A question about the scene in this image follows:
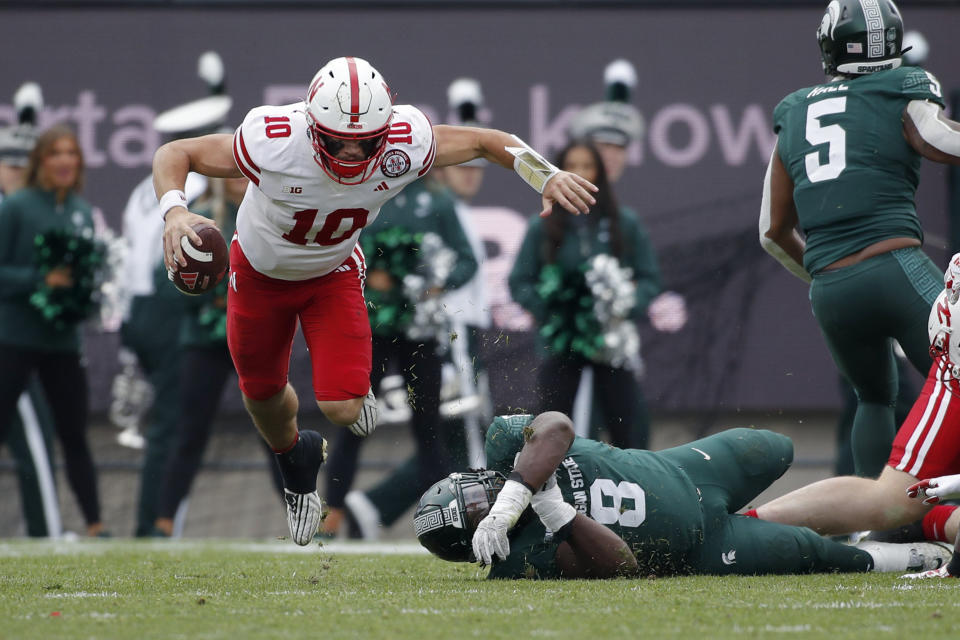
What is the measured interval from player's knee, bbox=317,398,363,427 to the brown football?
88 centimetres

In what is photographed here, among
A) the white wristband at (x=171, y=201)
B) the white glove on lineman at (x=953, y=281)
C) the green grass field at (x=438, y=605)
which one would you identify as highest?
the white wristband at (x=171, y=201)

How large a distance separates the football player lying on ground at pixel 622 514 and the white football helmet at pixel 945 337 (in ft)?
2.01

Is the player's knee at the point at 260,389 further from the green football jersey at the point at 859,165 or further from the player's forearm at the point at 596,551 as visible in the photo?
Result: the green football jersey at the point at 859,165

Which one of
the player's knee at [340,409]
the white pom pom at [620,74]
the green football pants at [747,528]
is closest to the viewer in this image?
the green football pants at [747,528]

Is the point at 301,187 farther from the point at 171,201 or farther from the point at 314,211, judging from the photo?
the point at 171,201

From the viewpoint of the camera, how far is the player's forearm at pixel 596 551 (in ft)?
14.0

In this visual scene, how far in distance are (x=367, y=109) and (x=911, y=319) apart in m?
2.07

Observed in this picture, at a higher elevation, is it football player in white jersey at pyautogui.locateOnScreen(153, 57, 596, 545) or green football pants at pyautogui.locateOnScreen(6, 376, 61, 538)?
football player in white jersey at pyautogui.locateOnScreen(153, 57, 596, 545)

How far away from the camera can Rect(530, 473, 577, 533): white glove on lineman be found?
4238 millimetres

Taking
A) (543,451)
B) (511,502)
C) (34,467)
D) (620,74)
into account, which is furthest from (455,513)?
(620,74)

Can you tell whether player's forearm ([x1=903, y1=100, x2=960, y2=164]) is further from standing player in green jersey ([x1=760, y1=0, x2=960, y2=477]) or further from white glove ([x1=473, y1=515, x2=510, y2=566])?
white glove ([x1=473, y1=515, x2=510, y2=566])

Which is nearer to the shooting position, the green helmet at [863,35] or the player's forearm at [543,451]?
the player's forearm at [543,451]

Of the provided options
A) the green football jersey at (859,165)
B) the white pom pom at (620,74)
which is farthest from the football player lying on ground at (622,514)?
the white pom pom at (620,74)

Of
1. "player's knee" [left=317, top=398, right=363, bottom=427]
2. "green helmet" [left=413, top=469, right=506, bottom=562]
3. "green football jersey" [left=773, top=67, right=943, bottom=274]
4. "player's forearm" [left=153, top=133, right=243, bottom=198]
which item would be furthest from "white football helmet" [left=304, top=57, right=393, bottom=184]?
"green football jersey" [left=773, top=67, right=943, bottom=274]
